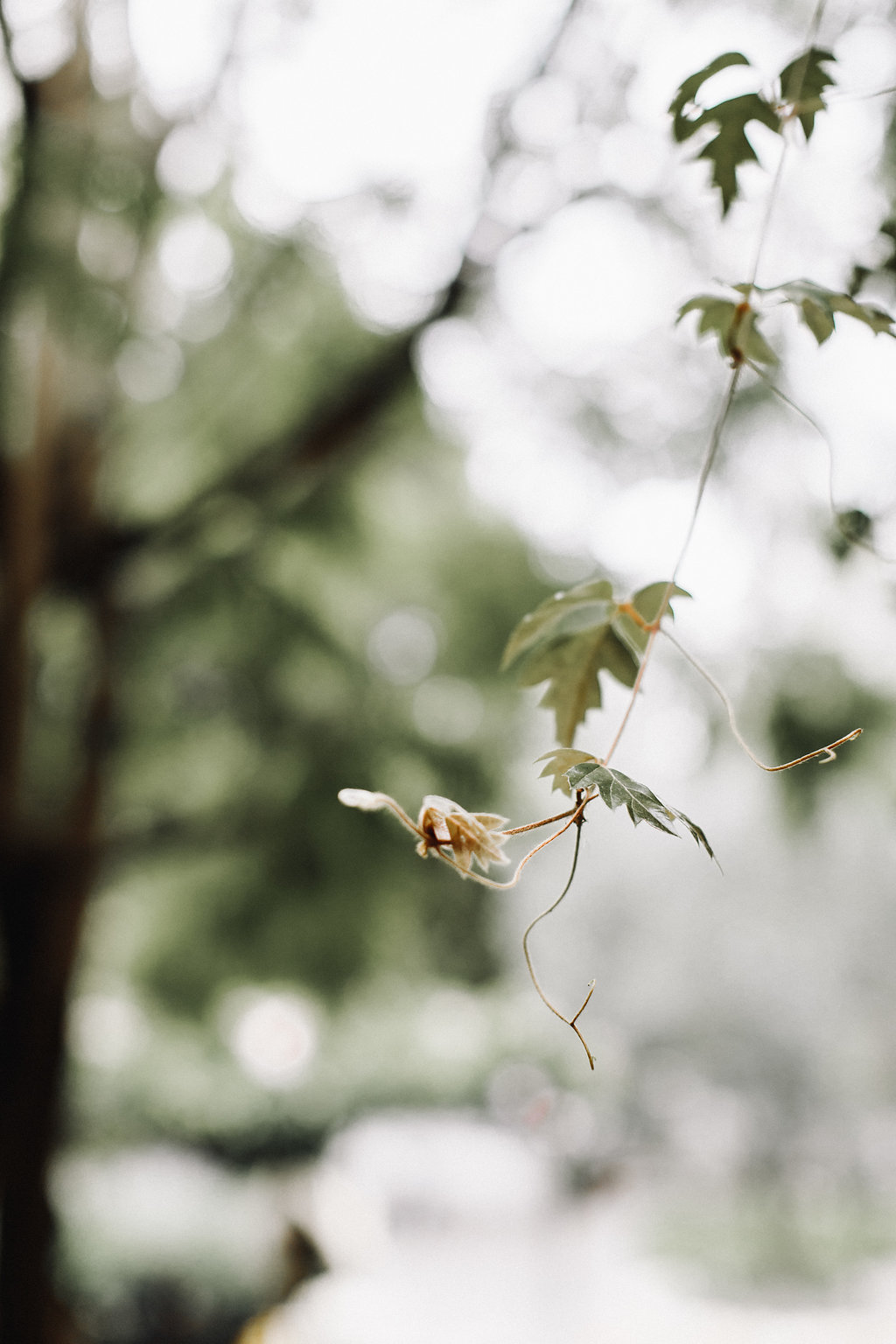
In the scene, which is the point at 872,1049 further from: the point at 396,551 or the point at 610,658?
the point at 610,658

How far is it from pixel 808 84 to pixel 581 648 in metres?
0.33

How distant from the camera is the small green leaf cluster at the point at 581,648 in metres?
0.51

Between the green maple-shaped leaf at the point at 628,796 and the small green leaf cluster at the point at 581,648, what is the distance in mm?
133

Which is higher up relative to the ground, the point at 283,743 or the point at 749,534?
the point at 749,534

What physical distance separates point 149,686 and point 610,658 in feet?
8.33

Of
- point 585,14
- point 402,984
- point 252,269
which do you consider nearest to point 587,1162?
point 402,984

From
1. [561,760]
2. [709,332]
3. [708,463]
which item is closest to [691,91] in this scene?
[709,332]

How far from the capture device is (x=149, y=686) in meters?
2.85

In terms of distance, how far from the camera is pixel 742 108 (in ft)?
1.66

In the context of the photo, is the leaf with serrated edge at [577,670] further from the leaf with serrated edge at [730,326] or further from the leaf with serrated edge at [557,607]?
the leaf with serrated edge at [730,326]

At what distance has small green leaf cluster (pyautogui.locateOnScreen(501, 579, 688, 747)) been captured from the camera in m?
0.51

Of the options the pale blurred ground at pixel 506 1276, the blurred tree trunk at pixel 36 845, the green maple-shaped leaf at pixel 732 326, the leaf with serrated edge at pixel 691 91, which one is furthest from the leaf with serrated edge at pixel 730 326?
the pale blurred ground at pixel 506 1276

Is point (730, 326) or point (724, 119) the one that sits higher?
point (724, 119)

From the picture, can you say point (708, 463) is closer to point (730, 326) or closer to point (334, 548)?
point (730, 326)
